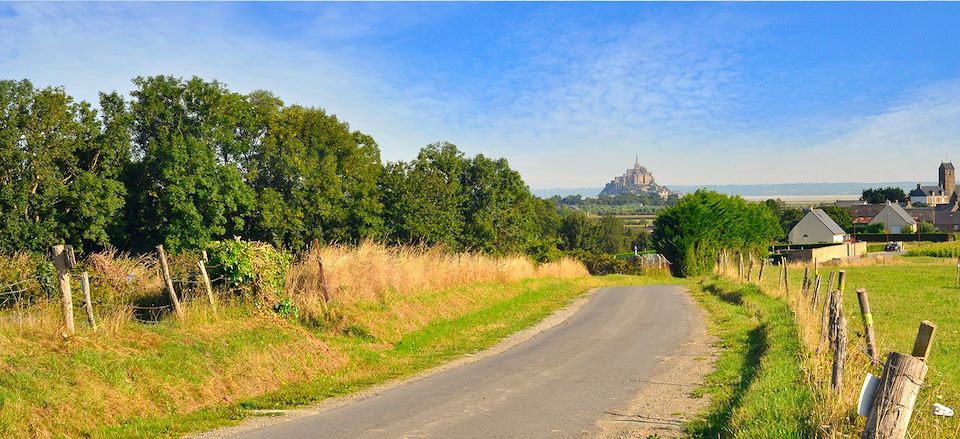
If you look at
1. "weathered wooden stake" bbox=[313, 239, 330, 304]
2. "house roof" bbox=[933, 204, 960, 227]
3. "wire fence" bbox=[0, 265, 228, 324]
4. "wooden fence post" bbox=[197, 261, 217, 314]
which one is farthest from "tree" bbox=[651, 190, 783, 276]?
"house roof" bbox=[933, 204, 960, 227]

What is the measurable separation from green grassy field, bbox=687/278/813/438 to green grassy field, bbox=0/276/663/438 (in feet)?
18.7

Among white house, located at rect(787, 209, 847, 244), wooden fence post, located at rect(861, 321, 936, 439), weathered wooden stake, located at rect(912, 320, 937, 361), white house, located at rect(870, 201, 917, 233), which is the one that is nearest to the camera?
wooden fence post, located at rect(861, 321, 936, 439)

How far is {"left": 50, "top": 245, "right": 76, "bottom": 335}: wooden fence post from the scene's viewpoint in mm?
10859

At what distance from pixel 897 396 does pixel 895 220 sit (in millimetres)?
137353

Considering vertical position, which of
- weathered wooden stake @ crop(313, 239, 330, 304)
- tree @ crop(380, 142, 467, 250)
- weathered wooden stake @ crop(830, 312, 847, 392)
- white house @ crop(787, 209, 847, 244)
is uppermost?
tree @ crop(380, 142, 467, 250)

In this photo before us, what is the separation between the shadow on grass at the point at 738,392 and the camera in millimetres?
8258

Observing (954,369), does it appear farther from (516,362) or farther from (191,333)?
(191,333)

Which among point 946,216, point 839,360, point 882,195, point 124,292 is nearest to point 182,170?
point 124,292

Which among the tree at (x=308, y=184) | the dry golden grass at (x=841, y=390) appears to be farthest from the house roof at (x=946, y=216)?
the dry golden grass at (x=841, y=390)

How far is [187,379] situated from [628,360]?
7896 mm

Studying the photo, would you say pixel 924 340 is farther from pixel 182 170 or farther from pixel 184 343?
pixel 182 170

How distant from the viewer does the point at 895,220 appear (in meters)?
125

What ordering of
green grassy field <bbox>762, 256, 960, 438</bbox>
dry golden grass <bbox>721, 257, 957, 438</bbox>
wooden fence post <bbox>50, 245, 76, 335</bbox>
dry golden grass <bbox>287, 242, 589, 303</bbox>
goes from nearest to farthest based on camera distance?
dry golden grass <bbox>721, 257, 957, 438</bbox> < green grassy field <bbox>762, 256, 960, 438</bbox> < wooden fence post <bbox>50, 245, 76, 335</bbox> < dry golden grass <bbox>287, 242, 589, 303</bbox>

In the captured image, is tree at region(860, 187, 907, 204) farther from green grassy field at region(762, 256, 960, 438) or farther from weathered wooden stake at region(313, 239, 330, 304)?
weathered wooden stake at region(313, 239, 330, 304)
